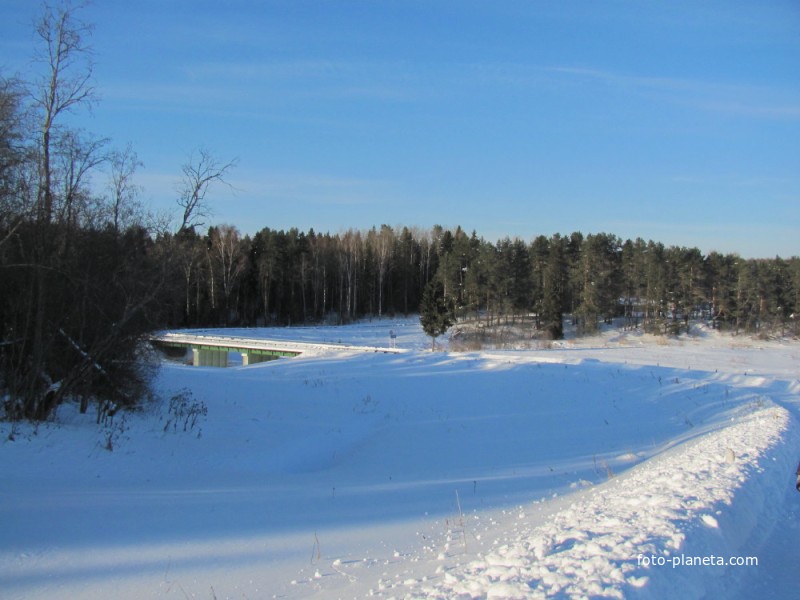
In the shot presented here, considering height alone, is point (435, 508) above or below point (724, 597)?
below

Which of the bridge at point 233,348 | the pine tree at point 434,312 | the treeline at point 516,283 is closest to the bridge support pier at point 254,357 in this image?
the bridge at point 233,348

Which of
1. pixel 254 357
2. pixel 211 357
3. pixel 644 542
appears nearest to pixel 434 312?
pixel 254 357

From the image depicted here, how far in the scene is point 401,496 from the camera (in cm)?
985

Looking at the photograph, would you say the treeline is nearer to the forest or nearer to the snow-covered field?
the forest

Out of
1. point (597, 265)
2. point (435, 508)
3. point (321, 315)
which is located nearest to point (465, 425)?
point (435, 508)

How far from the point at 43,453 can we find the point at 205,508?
332 centimetres

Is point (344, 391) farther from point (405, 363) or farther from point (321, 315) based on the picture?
point (321, 315)

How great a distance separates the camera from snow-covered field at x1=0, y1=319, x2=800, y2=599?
505 cm

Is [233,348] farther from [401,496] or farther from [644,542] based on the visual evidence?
[644,542]

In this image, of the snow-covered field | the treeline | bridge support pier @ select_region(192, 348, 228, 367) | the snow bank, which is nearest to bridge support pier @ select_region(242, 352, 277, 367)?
bridge support pier @ select_region(192, 348, 228, 367)

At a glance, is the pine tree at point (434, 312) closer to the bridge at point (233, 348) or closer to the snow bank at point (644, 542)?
the bridge at point (233, 348)

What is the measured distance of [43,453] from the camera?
9773 millimetres

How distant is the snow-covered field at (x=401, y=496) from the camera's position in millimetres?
5051

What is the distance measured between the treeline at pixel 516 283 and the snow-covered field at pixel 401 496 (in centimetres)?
4392
